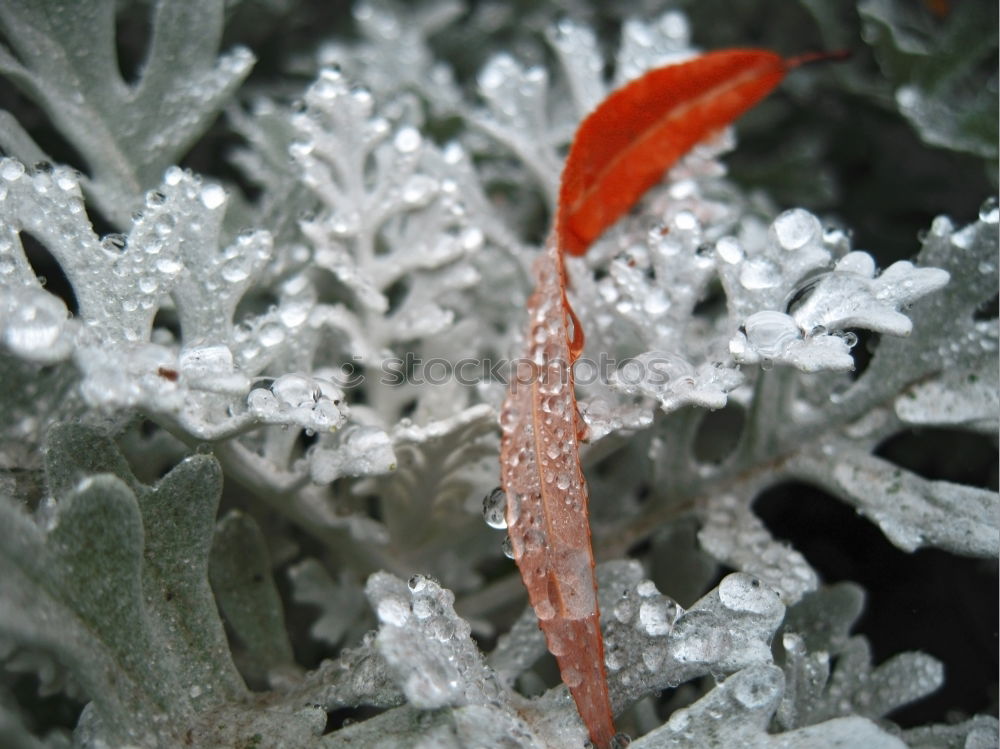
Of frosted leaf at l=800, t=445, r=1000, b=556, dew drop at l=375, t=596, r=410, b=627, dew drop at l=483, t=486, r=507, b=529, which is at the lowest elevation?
frosted leaf at l=800, t=445, r=1000, b=556

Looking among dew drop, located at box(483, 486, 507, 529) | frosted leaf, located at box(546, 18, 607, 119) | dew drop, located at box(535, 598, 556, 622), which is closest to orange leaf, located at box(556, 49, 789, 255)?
frosted leaf, located at box(546, 18, 607, 119)

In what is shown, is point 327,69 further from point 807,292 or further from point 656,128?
point 807,292

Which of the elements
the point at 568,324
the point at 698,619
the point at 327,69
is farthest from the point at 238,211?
the point at 698,619

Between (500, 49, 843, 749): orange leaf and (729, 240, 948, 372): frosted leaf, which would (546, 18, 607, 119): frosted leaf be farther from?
(729, 240, 948, 372): frosted leaf

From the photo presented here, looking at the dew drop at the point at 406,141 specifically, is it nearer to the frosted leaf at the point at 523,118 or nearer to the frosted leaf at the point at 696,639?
the frosted leaf at the point at 523,118

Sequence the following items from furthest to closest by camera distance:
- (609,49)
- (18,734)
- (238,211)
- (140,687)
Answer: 1. (609,49)
2. (238,211)
3. (140,687)
4. (18,734)

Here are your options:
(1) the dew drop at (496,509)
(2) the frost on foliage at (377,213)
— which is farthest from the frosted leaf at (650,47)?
(1) the dew drop at (496,509)

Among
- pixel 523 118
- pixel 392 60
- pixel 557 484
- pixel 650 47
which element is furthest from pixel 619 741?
pixel 392 60

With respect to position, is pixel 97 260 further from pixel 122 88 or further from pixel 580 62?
pixel 580 62

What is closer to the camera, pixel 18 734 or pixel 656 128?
pixel 18 734
